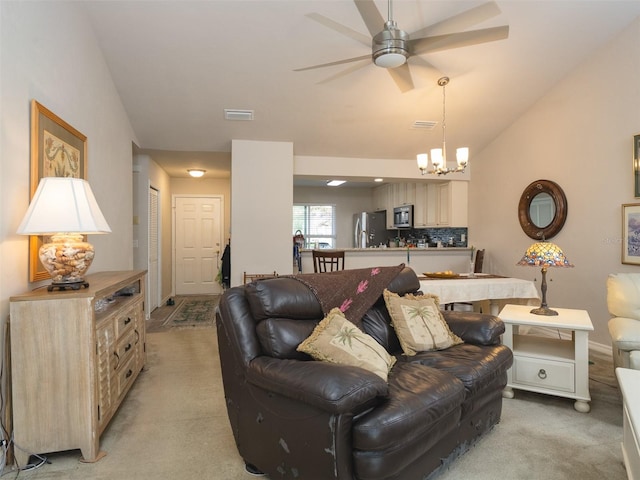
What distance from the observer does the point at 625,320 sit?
2689mm

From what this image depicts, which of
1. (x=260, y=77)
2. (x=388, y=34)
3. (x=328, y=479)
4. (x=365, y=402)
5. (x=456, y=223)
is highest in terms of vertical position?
(x=260, y=77)

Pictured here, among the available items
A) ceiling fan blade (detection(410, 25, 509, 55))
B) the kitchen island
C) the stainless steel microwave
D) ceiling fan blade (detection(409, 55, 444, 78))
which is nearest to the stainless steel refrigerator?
the stainless steel microwave

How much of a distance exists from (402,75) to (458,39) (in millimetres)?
622

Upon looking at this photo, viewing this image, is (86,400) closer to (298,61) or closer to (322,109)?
(298,61)

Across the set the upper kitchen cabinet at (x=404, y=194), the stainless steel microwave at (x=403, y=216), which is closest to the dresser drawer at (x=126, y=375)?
the stainless steel microwave at (x=403, y=216)

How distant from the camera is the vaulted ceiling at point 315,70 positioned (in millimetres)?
3221

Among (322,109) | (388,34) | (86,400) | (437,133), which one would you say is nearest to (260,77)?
(322,109)

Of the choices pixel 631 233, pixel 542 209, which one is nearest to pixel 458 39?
pixel 631 233

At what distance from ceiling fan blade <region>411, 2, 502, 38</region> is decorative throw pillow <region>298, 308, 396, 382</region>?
2.02m

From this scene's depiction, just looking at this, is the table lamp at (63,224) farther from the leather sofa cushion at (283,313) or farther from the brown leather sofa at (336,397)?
the leather sofa cushion at (283,313)

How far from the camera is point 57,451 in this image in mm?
2021

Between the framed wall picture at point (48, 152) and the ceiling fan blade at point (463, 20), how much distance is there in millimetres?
2448

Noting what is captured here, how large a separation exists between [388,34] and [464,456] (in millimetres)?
2566

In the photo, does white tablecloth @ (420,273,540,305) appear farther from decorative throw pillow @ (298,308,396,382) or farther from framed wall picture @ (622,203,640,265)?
decorative throw pillow @ (298,308,396,382)
